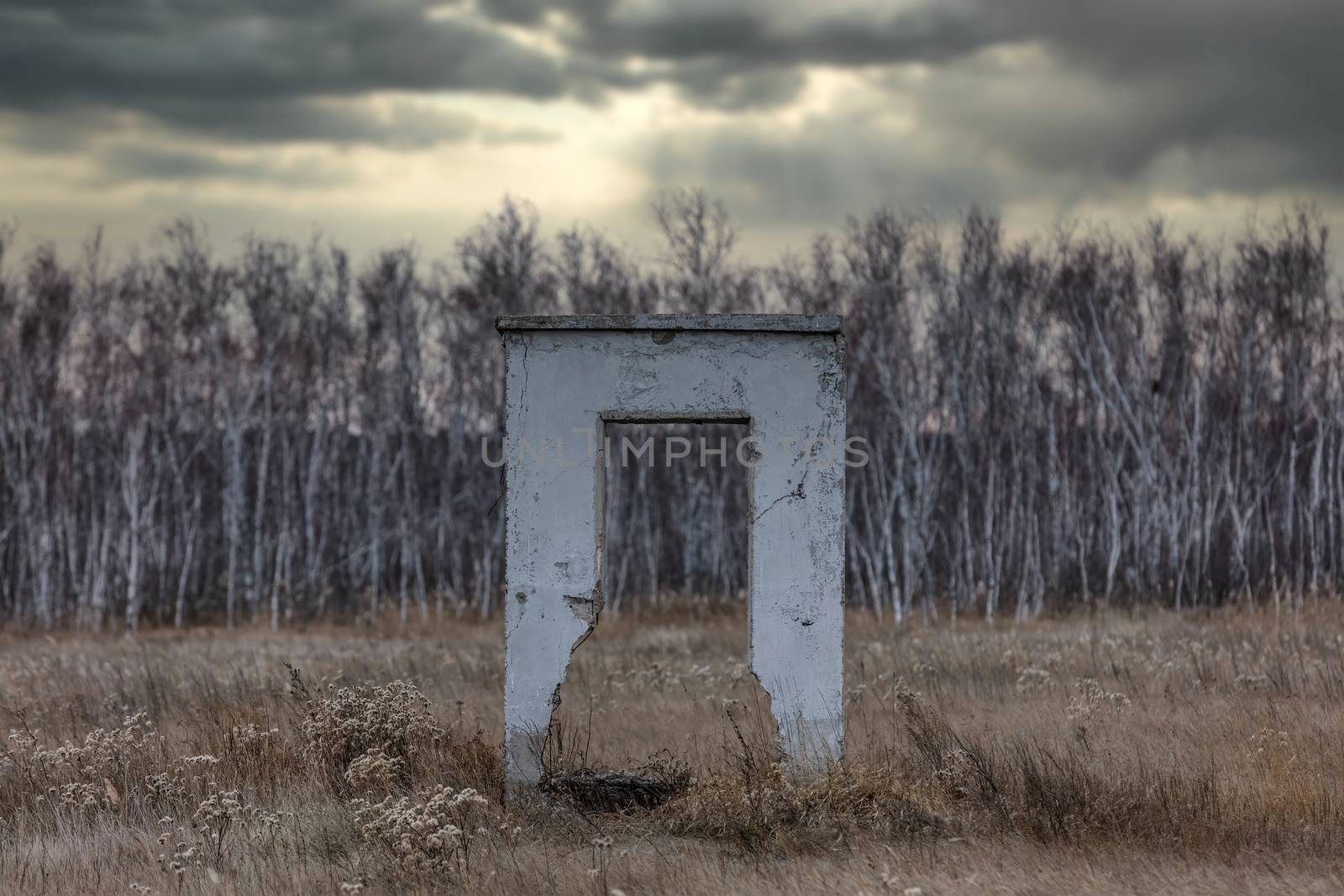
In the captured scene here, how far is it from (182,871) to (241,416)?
641 inches

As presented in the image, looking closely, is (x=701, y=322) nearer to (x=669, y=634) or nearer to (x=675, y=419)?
(x=675, y=419)

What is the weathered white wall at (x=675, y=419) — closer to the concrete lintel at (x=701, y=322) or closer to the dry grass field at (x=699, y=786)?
the concrete lintel at (x=701, y=322)

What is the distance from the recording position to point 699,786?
680 cm

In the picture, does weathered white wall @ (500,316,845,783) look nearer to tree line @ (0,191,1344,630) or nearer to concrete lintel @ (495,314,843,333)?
concrete lintel @ (495,314,843,333)

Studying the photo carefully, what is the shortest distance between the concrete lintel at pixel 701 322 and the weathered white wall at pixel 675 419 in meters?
0.01

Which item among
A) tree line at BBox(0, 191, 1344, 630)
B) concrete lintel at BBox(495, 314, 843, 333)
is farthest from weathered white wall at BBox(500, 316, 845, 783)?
tree line at BBox(0, 191, 1344, 630)

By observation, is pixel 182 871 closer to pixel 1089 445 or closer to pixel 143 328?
pixel 143 328

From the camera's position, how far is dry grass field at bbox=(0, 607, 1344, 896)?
5527 mm

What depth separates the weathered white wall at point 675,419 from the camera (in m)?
6.85

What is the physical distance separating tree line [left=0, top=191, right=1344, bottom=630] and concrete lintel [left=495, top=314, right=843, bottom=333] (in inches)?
490

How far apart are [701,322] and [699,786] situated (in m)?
2.70

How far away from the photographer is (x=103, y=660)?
13109 millimetres

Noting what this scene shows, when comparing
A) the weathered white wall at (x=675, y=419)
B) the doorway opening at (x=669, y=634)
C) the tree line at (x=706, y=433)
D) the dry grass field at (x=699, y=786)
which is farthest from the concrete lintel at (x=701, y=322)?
the tree line at (x=706, y=433)

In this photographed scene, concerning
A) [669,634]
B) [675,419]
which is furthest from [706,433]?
[675,419]
